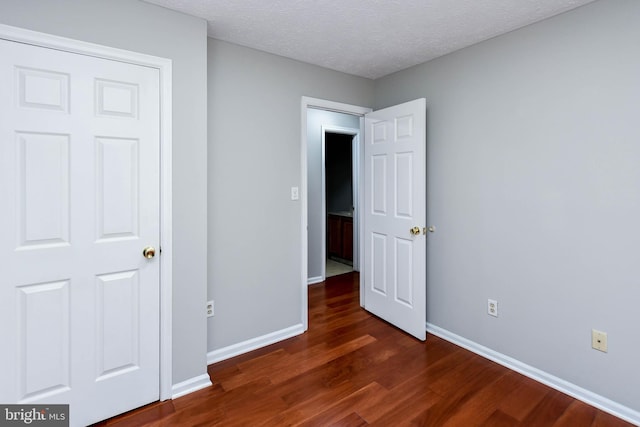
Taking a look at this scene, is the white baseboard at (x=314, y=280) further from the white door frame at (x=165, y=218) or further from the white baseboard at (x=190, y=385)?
the white door frame at (x=165, y=218)

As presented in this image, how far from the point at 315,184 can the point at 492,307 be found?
2539mm

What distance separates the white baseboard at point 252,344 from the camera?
240 centimetres

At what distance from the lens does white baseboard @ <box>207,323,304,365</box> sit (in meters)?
2.40

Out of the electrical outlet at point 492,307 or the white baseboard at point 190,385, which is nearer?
the white baseboard at point 190,385

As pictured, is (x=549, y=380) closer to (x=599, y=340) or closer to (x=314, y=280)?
(x=599, y=340)

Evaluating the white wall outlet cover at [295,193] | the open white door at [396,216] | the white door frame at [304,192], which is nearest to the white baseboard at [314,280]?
the open white door at [396,216]

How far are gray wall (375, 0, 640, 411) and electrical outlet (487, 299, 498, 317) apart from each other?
0.13 feet

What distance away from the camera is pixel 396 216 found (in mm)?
2932

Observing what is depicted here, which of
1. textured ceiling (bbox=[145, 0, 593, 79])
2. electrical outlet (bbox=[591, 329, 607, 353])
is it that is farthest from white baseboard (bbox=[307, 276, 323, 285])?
electrical outlet (bbox=[591, 329, 607, 353])

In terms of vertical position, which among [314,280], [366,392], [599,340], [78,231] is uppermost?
[78,231]

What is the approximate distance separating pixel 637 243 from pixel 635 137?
59cm

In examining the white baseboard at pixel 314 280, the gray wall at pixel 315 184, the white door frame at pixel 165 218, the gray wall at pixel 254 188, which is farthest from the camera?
the white baseboard at pixel 314 280

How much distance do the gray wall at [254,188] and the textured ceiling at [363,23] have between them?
0.23m

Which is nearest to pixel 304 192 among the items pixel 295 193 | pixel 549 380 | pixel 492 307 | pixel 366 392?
pixel 295 193
